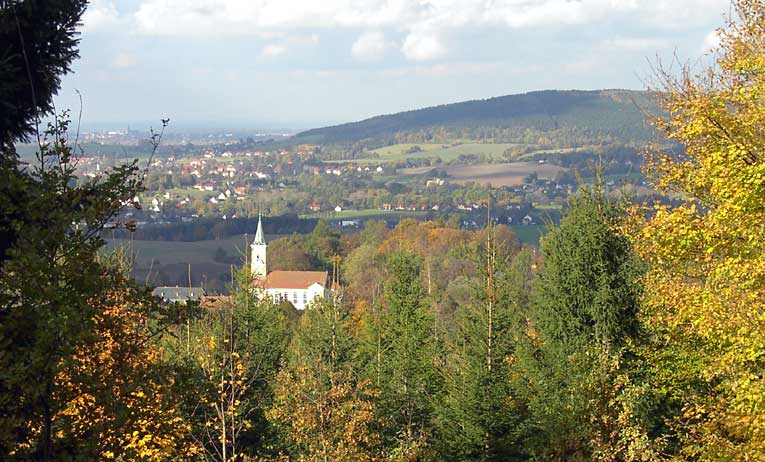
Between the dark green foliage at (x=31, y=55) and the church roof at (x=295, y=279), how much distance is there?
7191cm

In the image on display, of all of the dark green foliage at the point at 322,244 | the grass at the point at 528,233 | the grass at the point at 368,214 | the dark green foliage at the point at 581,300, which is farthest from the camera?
the grass at the point at 368,214

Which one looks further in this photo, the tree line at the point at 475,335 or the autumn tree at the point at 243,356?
the autumn tree at the point at 243,356

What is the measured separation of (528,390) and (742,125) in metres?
12.0

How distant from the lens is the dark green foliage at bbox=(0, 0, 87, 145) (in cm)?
752

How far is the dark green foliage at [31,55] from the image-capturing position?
24.7 feet

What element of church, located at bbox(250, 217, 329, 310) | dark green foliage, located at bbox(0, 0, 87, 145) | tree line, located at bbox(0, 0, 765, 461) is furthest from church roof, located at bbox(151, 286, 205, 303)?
church, located at bbox(250, 217, 329, 310)

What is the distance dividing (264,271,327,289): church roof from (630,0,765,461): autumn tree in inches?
2749

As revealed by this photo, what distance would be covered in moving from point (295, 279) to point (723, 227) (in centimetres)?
7364

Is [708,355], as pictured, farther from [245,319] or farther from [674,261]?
[245,319]

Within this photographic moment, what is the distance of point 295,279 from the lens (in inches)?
3219

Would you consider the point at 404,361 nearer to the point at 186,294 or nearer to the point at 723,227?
the point at 186,294

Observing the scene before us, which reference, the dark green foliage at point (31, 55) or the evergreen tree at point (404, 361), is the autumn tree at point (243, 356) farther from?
the dark green foliage at point (31, 55)

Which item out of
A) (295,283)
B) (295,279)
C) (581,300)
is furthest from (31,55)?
(295,279)

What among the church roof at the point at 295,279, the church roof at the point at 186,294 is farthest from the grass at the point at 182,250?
the church roof at the point at 186,294
